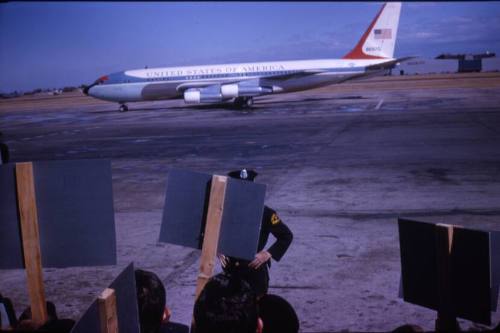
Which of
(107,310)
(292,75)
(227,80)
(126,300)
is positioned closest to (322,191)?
(126,300)

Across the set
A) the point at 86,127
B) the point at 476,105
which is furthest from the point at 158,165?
the point at 476,105

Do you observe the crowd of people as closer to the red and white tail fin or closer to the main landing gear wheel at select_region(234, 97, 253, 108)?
the main landing gear wheel at select_region(234, 97, 253, 108)

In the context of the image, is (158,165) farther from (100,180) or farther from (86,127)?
(86,127)

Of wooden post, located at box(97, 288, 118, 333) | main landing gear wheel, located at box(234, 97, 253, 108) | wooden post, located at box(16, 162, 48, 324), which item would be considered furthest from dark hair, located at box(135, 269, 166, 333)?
main landing gear wheel, located at box(234, 97, 253, 108)

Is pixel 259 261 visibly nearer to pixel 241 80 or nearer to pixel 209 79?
A: pixel 241 80

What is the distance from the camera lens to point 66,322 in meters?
3.74

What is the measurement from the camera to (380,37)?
136ft

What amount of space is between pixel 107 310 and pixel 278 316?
169cm

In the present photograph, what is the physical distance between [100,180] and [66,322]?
117 centimetres

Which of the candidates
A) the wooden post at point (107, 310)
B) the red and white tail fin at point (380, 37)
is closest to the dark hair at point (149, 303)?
the wooden post at point (107, 310)

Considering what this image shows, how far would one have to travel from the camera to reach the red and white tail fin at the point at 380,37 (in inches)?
1602

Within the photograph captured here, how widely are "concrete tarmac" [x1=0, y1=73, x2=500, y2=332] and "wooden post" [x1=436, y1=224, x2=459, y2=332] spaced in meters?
1.80

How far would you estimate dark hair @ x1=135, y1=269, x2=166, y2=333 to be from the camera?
3.57 m

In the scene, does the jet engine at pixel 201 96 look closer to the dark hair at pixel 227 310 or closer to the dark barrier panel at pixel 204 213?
the dark barrier panel at pixel 204 213
